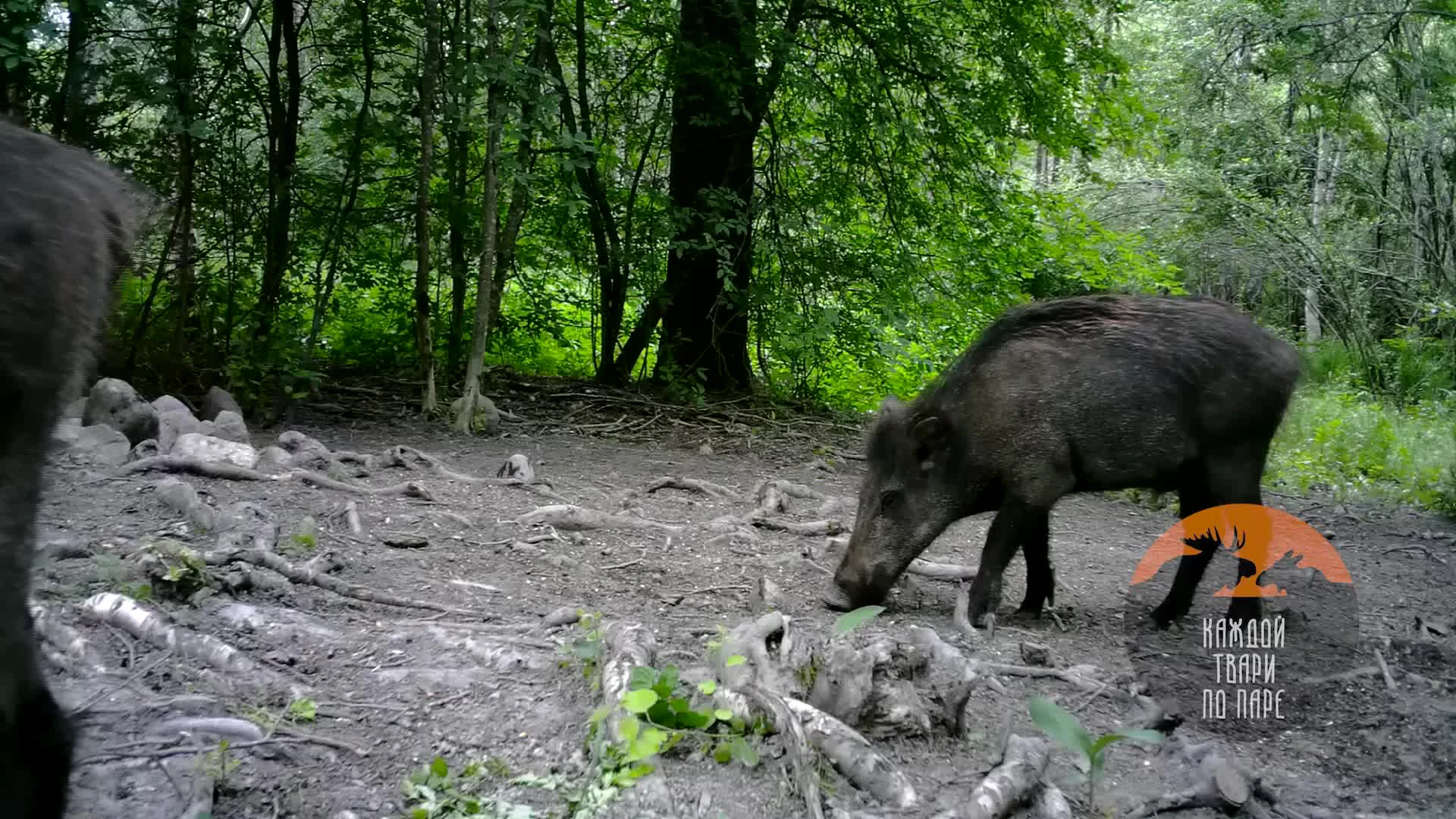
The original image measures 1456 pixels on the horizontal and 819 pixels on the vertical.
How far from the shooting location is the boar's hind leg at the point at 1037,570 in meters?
4.87

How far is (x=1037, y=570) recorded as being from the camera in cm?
494

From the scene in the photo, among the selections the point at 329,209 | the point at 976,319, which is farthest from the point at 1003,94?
the point at 329,209

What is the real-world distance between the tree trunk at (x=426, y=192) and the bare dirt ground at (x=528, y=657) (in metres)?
1.43

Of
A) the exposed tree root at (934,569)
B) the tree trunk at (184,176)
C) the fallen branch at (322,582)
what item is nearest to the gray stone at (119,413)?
the tree trunk at (184,176)

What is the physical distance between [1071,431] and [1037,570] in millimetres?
647

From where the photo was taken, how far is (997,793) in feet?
8.69

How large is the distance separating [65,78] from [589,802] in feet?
21.9

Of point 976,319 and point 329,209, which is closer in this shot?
point 329,209

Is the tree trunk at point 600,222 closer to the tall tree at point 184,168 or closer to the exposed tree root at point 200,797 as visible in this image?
the tall tree at point 184,168

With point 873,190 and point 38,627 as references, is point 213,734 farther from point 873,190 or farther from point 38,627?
point 873,190

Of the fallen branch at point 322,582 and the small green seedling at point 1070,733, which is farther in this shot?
the fallen branch at point 322,582

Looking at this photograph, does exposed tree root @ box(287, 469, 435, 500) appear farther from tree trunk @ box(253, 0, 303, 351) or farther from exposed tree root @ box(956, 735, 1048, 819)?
exposed tree root @ box(956, 735, 1048, 819)

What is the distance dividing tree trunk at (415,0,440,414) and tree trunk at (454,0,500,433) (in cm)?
32

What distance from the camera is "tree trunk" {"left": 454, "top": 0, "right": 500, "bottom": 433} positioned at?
24.5 feet
